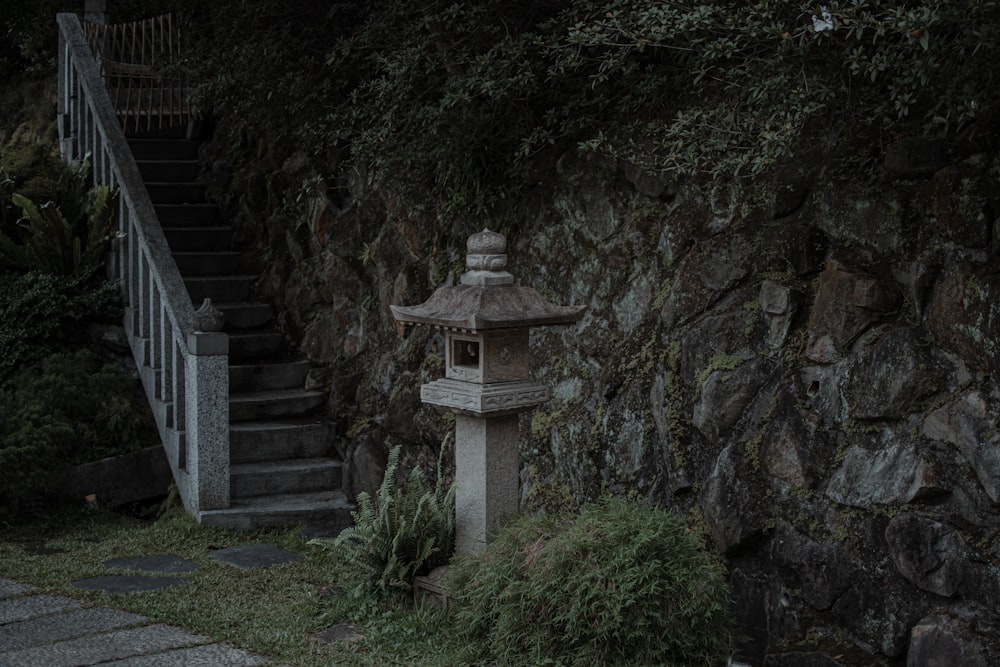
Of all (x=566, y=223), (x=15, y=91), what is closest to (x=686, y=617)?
(x=566, y=223)

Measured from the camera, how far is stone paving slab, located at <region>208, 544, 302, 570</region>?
6.98 m

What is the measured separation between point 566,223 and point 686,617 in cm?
292

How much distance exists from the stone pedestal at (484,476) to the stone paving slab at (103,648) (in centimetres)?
144

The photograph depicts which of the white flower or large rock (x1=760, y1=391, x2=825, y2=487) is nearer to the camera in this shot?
the white flower

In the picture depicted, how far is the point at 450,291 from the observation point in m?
5.52

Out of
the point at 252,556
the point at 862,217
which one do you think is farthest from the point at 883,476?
the point at 252,556

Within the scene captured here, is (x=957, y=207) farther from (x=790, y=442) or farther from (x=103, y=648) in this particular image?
(x=103, y=648)

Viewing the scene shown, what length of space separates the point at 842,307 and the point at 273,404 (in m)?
4.96

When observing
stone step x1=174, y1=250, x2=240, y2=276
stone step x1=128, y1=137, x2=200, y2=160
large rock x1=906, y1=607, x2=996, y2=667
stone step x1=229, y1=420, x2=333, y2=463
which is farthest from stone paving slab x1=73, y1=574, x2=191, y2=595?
stone step x1=128, y1=137, x2=200, y2=160

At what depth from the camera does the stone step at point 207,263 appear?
9.95m

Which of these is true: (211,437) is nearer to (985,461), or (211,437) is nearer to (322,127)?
(322,127)

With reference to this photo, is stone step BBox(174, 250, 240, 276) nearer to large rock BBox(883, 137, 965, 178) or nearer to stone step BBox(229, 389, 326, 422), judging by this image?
stone step BBox(229, 389, 326, 422)

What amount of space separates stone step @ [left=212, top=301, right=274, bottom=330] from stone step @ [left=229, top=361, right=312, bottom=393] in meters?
0.47

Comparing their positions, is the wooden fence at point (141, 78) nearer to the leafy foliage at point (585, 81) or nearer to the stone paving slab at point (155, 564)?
the leafy foliage at point (585, 81)
